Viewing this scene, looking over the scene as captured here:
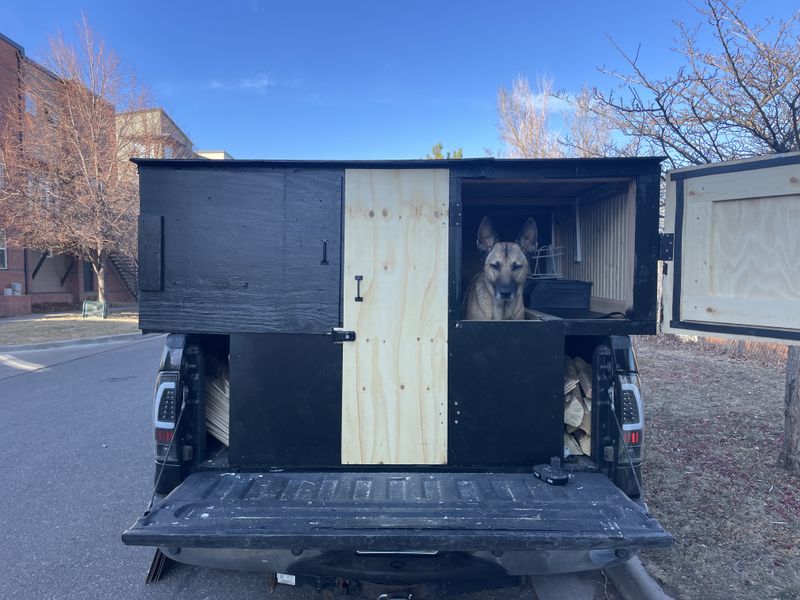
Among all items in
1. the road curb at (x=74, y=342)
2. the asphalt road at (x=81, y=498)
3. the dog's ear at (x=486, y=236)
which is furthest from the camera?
the road curb at (x=74, y=342)

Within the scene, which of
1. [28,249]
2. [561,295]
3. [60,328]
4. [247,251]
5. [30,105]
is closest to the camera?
[247,251]

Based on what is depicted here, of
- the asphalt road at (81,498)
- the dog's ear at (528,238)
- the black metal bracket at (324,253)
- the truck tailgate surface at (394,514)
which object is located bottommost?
the asphalt road at (81,498)

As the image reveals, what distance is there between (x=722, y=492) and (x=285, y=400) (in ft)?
11.7

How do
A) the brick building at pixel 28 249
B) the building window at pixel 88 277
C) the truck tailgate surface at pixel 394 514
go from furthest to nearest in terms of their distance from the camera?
the building window at pixel 88 277 → the brick building at pixel 28 249 → the truck tailgate surface at pixel 394 514

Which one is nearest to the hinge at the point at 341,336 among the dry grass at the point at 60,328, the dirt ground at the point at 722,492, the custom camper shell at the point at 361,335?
the custom camper shell at the point at 361,335

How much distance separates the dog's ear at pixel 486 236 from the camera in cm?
426

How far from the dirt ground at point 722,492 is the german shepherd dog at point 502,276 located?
1.88 metres

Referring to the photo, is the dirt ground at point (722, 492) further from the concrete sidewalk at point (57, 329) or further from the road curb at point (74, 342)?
the concrete sidewalk at point (57, 329)

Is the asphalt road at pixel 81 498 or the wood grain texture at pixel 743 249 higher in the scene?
the wood grain texture at pixel 743 249

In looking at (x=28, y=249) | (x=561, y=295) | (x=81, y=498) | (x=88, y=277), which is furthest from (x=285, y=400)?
(x=88, y=277)

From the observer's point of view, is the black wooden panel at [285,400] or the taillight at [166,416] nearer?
the taillight at [166,416]

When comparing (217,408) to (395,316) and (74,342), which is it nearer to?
(395,316)

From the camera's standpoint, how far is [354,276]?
118 inches

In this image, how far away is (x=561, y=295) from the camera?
13.6ft
